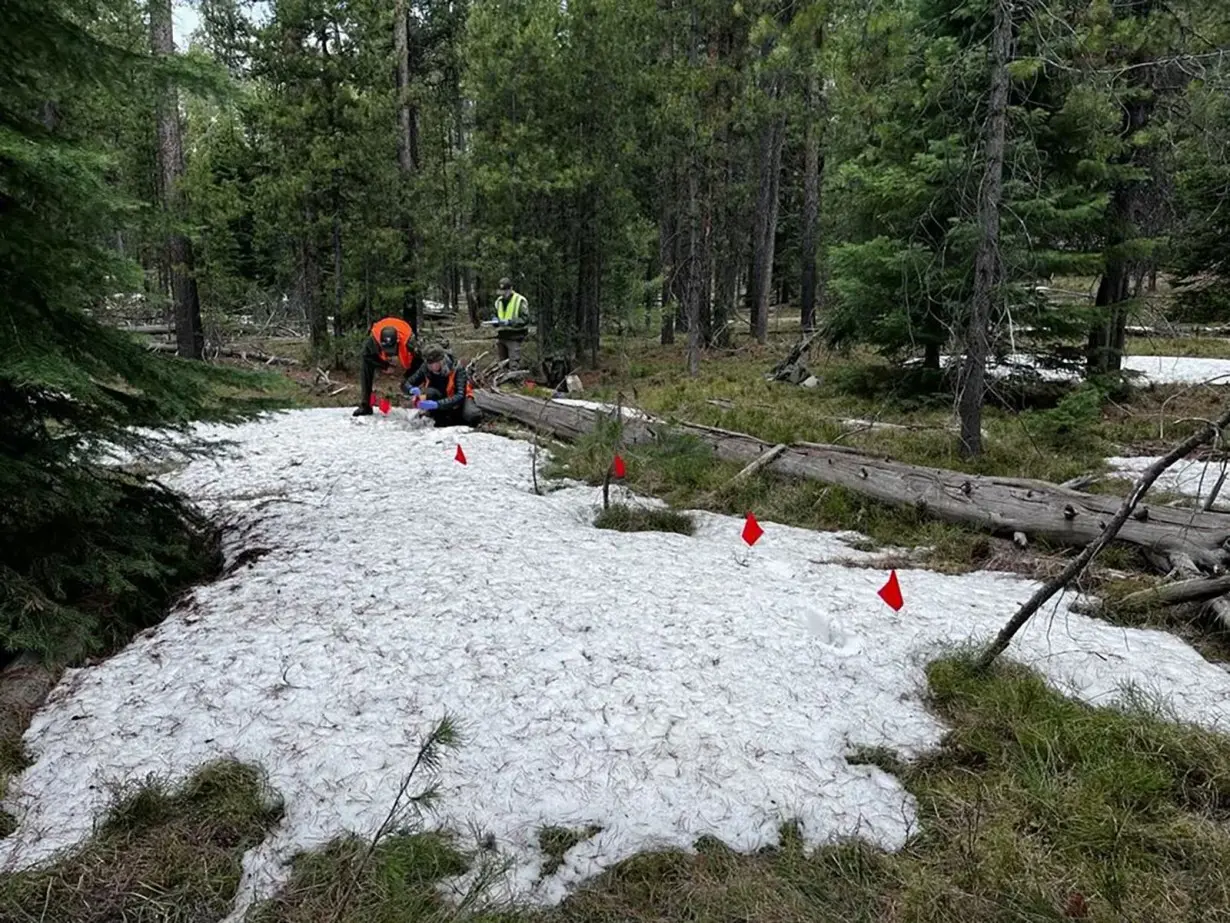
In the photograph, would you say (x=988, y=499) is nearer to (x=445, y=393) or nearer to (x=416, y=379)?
(x=445, y=393)

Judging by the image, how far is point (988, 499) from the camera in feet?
22.5

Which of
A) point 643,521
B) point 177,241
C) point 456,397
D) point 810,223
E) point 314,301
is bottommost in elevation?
point 643,521

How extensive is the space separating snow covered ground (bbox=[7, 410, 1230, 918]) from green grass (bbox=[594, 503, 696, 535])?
41cm

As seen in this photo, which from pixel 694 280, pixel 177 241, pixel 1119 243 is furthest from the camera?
pixel 694 280

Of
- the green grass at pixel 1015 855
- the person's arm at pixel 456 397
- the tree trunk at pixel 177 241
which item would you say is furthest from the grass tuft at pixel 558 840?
the tree trunk at pixel 177 241

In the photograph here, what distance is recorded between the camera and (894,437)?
9859mm

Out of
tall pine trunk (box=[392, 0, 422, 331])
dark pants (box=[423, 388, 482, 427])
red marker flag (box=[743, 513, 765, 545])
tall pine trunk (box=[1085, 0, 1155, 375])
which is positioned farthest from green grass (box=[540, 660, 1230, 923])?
tall pine trunk (box=[392, 0, 422, 331])

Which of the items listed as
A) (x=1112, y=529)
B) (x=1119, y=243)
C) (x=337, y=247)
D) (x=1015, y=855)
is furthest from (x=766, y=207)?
(x=1015, y=855)

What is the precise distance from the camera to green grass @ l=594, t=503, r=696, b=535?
7438mm

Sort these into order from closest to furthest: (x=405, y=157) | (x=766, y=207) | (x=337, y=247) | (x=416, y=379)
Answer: (x=416, y=379) → (x=337, y=247) → (x=405, y=157) → (x=766, y=207)

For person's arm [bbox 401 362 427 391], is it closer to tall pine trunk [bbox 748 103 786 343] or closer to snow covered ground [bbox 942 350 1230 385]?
snow covered ground [bbox 942 350 1230 385]

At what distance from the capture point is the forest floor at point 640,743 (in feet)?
9.40

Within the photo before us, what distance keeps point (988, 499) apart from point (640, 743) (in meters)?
4.62

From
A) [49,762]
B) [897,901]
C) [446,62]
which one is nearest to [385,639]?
[49,762]
